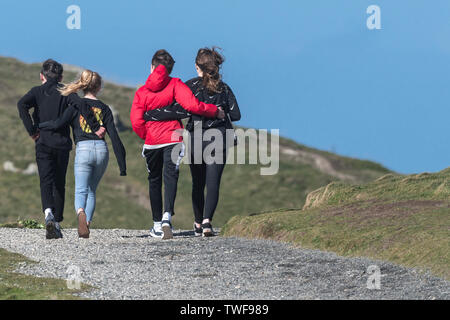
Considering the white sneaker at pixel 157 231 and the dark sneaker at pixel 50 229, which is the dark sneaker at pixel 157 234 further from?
the dark sneaker at pixel 50 229

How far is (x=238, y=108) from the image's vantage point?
14203mm

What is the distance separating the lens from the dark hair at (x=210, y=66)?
45.9ft

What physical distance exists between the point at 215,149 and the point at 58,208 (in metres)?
3.19

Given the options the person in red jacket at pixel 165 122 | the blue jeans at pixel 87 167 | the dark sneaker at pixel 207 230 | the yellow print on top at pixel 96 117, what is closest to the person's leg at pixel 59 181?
the blue jeans at pixel 87 167

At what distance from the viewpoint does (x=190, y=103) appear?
44.8 feet

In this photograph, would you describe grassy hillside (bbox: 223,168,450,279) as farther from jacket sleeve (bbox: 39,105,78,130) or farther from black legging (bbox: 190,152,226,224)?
jacket sleeve (bbox: 39,105,78,130)

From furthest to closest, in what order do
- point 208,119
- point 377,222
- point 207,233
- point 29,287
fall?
point 207,233 < point 208,119 < point 377,222 < point 29,287

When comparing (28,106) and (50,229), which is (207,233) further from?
(28,106)

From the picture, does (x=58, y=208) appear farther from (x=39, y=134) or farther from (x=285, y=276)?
(x=285, y=276)

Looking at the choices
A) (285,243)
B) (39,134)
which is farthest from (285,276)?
(39,134)

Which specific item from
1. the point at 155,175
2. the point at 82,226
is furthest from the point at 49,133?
the point at 155,175

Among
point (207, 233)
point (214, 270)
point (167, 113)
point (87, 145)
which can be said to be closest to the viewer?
point (214, 270)

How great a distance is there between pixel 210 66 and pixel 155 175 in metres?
2.25

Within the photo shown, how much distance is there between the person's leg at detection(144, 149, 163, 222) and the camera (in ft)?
46.0
